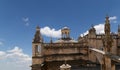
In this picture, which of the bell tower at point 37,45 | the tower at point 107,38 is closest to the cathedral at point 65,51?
the bell tower at point 37,45

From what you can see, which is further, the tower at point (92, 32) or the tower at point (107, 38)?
the tower at point (92, 32)

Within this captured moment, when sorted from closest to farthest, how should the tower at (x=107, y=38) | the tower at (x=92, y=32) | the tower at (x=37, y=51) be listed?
the tower at (x=107, y=38) < the tower at (x=37, y=51) < the tower at (x=92, y=32)

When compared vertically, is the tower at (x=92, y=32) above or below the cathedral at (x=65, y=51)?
above

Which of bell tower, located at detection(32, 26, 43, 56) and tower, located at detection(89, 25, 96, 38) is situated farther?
tower, located at detection(89, 25, 96, 38)

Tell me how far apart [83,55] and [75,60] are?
1.84 meters

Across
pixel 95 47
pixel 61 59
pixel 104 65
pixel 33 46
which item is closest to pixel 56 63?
pixel 61 59

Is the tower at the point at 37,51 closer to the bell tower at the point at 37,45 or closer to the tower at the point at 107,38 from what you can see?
the bell tower at the point at 37,45

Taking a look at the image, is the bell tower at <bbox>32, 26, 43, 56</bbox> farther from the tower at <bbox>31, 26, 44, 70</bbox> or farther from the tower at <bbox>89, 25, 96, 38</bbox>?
the tower at <bbox>89, 25, 96, 38</bbox>

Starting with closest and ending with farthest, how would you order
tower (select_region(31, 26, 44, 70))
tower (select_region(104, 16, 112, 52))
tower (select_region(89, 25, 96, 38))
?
tower (select_region(104, 16, 112, 52)) → tower (select_region(31, 26, 44, 70)) → tower (select_region(89, 25, 96, 38))

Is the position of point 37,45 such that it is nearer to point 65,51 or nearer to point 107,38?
Result: point 65,51

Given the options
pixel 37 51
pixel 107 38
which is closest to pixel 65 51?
pixel 37 51

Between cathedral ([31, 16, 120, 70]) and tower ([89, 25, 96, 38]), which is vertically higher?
tower ([89, 25, 96, 38])

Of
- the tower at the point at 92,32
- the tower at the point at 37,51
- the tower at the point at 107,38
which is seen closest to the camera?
the tower at the point at 107,38

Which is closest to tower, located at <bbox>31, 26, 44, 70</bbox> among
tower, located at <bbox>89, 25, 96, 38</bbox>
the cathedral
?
the cathedral
